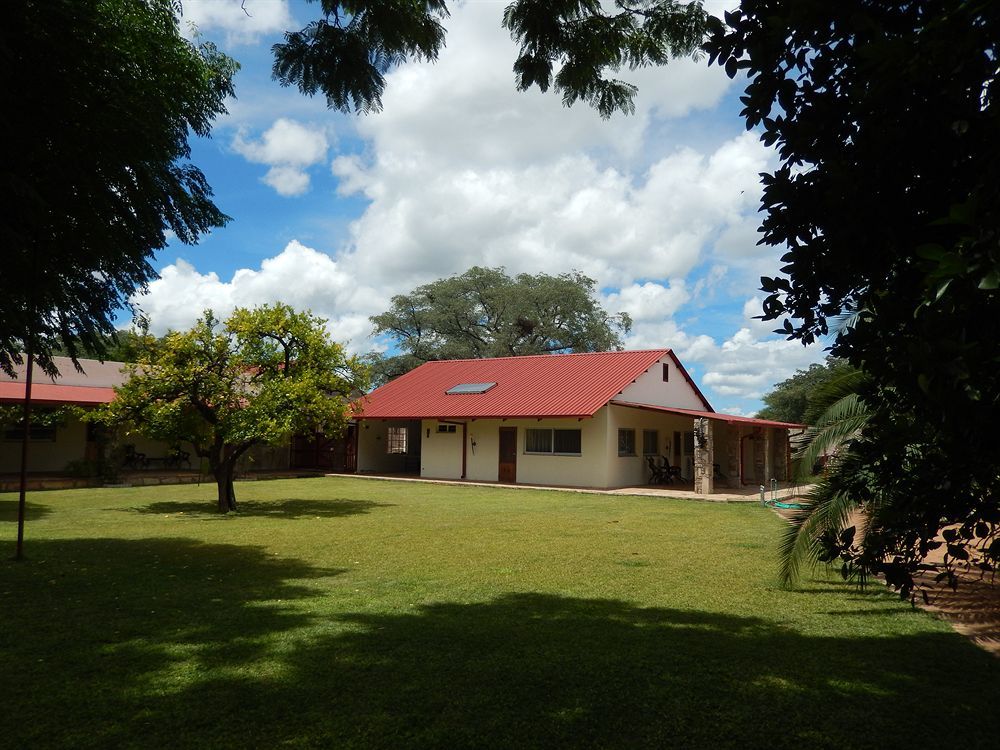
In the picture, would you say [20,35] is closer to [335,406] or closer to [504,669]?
[504,669]

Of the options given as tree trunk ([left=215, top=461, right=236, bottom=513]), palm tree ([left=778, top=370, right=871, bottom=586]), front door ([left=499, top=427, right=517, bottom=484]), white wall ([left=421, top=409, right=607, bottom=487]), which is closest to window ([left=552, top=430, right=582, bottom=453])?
white wall ([left=421, top=409, right=607, bottom=487])

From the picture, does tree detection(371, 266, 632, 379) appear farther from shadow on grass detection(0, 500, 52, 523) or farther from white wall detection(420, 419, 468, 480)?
shadow on grass detection(0, 500, 52, 523)

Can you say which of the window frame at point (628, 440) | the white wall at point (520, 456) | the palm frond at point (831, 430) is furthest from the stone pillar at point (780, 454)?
the palm frond at point (831, 430)

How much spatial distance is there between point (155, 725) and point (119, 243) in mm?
3492

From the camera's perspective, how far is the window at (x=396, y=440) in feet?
103

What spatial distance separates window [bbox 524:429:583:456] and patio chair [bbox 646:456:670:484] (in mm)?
2916

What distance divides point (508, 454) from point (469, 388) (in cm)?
366

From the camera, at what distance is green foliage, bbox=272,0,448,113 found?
5.46 m

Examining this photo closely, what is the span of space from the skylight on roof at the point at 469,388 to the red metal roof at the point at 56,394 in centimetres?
1205

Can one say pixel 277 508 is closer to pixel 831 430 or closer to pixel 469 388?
pixel 831 430

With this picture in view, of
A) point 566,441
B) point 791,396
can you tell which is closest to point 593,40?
point 566,441

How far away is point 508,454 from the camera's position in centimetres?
2595

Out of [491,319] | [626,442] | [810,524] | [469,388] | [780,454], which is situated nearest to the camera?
[810,524]

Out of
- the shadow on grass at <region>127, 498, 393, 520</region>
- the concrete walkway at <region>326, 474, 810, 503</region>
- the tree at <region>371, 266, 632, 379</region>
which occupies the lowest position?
the shadow on grass at <region>127, 498, 393, 520</region>
